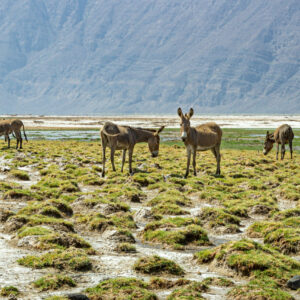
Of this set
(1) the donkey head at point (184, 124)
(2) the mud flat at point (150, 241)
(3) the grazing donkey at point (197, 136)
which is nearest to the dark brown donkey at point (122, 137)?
(3) the grazing donkey at point (197, 136)

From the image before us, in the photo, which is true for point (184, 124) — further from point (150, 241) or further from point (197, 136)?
point (150, 241)

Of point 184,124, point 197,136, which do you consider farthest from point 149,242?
point 197,136

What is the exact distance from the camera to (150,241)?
38.4 feet

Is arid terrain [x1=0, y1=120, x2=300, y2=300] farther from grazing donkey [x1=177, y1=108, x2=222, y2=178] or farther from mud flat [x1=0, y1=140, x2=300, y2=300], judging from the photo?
grazing donkey [x1=177, y1=108, x2=222, y2=178]

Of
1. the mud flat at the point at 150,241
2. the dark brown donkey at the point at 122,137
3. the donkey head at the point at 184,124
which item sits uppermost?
the donkey head at the point at 184,124

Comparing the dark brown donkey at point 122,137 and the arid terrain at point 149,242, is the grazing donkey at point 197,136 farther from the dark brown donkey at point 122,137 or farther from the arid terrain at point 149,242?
the dark brown donkey at point 122,137

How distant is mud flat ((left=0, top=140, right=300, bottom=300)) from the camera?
8.48 metres

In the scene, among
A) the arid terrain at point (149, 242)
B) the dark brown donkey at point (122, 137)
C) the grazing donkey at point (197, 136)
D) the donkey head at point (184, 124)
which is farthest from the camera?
the dark brown donkey at point (122, 137)

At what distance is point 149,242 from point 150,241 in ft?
0.20

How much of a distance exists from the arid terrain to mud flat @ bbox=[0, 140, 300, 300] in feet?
0.07

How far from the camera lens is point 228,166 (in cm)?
2805

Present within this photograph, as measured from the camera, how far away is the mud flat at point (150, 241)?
334 inches

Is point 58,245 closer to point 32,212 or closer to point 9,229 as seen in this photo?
point 9,229

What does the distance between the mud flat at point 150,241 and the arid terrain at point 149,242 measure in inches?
0.9
